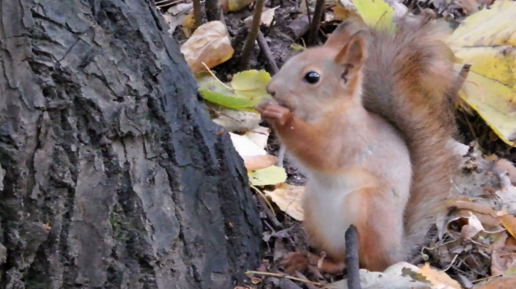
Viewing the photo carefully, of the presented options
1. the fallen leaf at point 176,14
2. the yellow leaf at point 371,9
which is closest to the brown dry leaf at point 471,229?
the yellow leaf at point 371,9

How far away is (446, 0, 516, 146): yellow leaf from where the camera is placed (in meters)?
2.04

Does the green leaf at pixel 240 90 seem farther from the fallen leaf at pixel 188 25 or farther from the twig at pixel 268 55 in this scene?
the fallen leaf at pixel 188 25

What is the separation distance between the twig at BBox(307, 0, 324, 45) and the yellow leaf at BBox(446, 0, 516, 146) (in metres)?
0.46

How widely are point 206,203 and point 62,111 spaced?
15.2 inches

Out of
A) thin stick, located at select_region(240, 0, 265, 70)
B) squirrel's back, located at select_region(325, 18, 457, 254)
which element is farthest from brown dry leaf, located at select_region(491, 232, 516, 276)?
thin stick, located at select_region(240, 0, 265, 70)

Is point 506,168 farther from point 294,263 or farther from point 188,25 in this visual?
point 188,25

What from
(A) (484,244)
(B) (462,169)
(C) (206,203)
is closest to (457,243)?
(A) (484,244)

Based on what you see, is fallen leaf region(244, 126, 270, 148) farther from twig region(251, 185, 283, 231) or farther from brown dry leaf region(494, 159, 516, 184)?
brown dry leaf region(494, 159, 516, 184)

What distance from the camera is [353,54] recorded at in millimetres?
1435

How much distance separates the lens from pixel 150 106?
3.87 ft

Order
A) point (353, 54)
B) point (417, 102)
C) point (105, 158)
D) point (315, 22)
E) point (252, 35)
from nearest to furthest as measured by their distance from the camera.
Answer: point (105, 158) → point (353, 54) → point (417, 102) → point (252, 35) → point (315, 22)

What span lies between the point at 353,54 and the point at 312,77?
11cm

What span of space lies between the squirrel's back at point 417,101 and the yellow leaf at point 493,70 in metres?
0.34

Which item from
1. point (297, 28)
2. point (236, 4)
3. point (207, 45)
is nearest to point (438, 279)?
point (207, 45)
